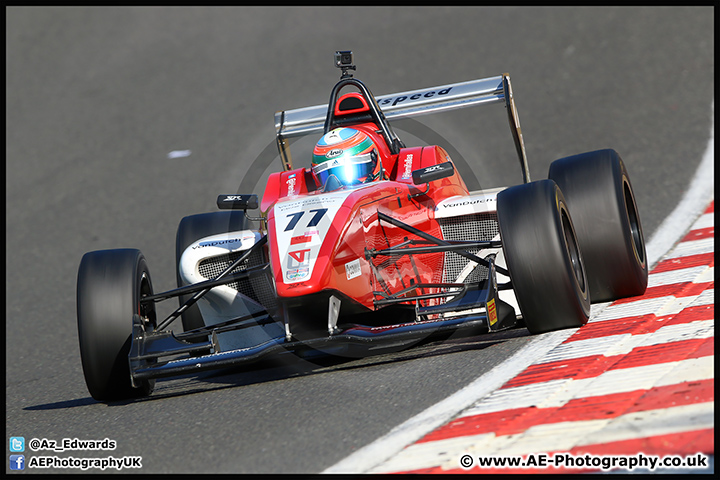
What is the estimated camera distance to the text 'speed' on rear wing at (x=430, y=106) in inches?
299

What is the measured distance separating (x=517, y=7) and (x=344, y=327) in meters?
15.8

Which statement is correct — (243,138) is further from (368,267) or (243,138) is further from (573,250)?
(573,250)

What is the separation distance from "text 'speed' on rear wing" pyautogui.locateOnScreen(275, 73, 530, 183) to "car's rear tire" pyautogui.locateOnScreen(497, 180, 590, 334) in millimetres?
2384

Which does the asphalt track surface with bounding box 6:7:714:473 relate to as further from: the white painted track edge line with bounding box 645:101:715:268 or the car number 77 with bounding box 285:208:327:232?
the car number 77 with bounding box 285:208:327:232

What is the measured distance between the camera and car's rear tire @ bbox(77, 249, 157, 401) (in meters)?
5.55

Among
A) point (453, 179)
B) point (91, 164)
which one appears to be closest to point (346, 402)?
point (453, 179)

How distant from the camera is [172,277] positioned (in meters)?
10.1

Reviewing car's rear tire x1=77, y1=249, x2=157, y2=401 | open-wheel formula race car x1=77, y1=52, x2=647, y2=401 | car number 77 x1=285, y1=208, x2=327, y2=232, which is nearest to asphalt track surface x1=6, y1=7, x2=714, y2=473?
car's rear tire x1=77, y1=249, x2=157, y2=401

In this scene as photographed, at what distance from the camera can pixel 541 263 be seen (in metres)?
5.11

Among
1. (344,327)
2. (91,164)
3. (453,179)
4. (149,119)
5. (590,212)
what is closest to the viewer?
Result: (344,327)

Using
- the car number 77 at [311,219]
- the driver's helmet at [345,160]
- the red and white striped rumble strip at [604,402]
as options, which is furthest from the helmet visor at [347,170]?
the red and white striped rumble strip at [604,402]

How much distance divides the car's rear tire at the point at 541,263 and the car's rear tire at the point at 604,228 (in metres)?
0.59

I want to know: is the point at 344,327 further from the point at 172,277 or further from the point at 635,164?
the point at 635,164

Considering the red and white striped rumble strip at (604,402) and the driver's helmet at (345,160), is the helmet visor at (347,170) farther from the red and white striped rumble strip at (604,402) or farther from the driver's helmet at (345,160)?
the red and white striped rumble strip at (604,402)
